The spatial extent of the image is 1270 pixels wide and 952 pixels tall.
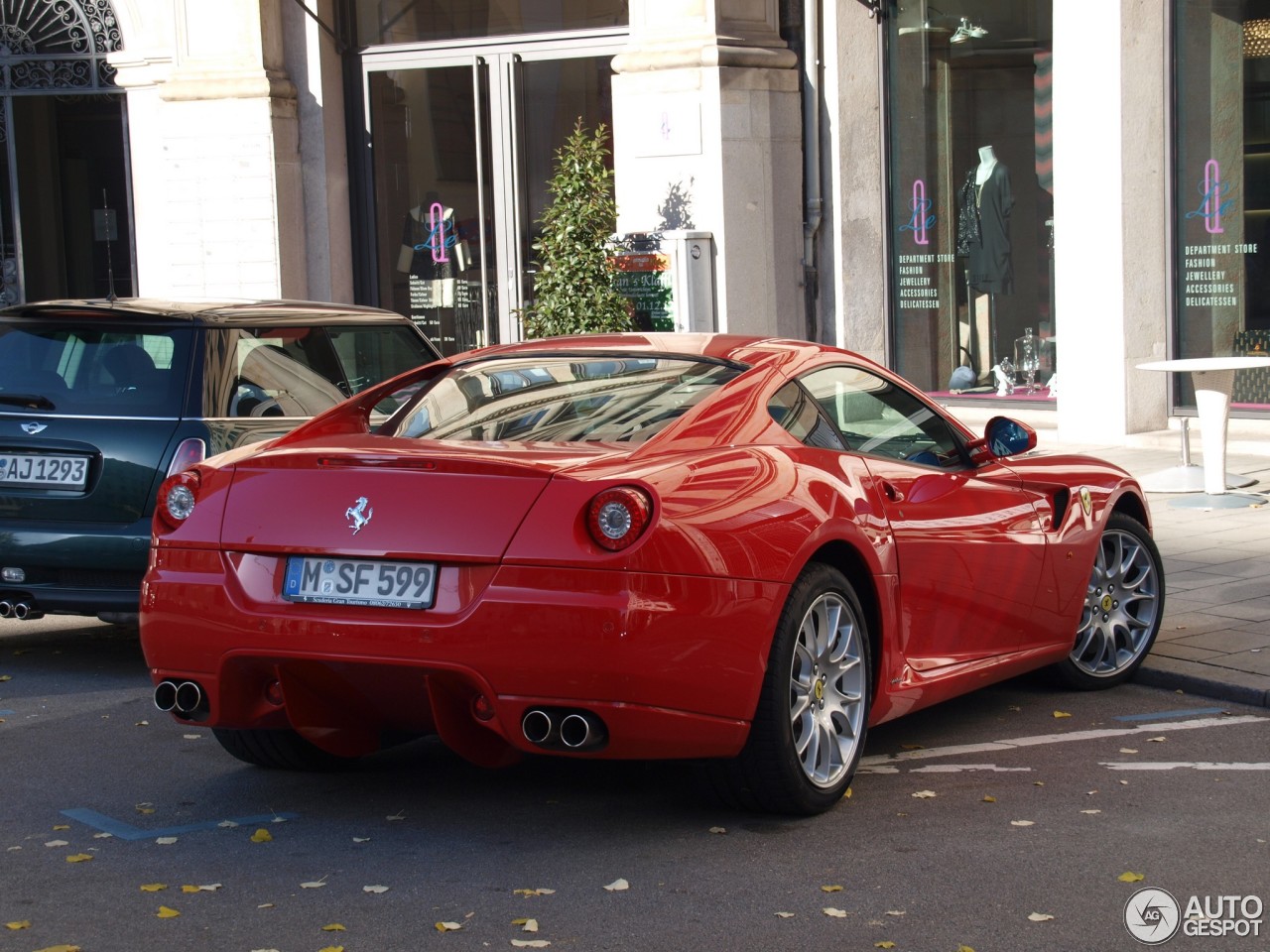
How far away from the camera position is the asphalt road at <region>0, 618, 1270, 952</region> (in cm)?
417

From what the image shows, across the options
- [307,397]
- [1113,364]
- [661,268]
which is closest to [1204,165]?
[1113,364]

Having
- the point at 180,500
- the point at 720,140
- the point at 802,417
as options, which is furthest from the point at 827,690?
the point at 720,140

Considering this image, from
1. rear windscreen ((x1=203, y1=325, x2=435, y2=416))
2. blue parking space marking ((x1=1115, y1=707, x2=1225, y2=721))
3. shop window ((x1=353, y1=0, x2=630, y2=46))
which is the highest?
shop window ((x1=353, y1=0, x2=630, y2=46))

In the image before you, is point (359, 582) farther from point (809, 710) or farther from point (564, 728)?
point (809, 710)

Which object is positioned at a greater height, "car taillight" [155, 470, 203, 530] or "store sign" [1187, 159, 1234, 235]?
"store sign" [1187, 159, 1234, 235]

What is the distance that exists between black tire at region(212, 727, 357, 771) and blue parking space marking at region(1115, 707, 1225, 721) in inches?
106

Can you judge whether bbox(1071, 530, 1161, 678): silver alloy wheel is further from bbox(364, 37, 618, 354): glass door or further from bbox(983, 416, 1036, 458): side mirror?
bbox(364, 37, 618, 354): glass door

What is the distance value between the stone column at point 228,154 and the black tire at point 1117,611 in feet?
39.3

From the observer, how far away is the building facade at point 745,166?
14.1 metres

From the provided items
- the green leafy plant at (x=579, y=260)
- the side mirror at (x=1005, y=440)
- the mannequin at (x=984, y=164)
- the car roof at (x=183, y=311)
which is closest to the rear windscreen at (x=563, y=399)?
the side mirror at (x=1005, y=440)

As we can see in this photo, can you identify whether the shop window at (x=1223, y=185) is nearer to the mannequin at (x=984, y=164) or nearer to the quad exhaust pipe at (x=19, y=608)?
the mannequin at (x=984, y=164)

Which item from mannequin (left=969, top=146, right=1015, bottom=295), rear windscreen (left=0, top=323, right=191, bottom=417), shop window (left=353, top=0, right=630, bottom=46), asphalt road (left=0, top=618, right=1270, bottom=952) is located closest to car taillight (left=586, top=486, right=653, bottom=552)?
asphalt road (left=0, top=618, right=1270, bottom=952)

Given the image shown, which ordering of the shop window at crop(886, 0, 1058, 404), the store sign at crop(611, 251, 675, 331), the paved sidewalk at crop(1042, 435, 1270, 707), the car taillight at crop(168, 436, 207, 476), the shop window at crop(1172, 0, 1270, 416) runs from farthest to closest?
the shop window at crop(886, 0, 1058, 404) → the store sign at crop(611, 251, 675, 331) → the shop window at crop(1172, 0, 1270, 416) → the car taillight at crop(168, 436, 207, 476) → the paved sidewalk at crop(1042, 435, 1270, 707)

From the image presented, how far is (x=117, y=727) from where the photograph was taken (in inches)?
253
